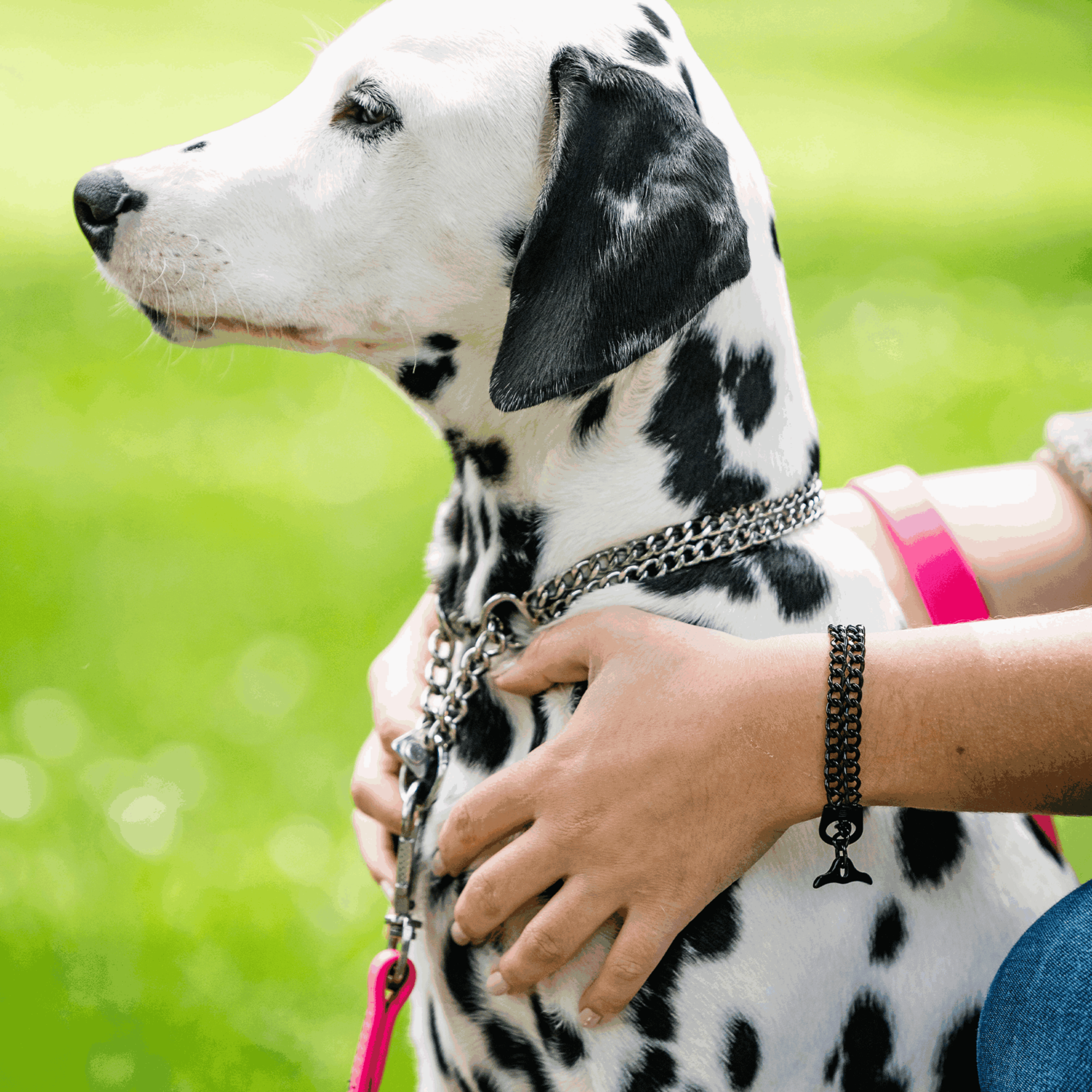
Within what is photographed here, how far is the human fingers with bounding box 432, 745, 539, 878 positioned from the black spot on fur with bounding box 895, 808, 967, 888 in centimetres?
46

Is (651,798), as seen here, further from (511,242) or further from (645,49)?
(645,49)

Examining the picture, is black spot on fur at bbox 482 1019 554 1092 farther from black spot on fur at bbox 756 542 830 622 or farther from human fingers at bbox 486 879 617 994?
black spot on fur at bbox 756 542 830 622

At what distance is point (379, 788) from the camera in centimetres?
156

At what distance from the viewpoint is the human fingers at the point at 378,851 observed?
5.32 ft

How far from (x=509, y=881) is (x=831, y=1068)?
17.7 inches

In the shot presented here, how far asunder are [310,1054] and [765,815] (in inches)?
63.4

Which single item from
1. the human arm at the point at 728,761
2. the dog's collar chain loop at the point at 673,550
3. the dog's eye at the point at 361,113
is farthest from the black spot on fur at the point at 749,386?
the dog's eye at the point at 361,113

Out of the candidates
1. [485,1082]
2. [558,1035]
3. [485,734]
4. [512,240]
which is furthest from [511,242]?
[485,1082]

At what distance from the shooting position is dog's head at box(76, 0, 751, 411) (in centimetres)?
121

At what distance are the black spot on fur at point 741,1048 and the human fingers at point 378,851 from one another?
54 cm

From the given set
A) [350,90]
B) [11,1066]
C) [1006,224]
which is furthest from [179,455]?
[1006,224]

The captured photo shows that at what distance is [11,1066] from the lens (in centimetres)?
227

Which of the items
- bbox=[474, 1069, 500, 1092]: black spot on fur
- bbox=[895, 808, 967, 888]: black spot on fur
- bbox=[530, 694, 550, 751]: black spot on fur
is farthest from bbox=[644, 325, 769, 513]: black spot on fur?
bbox=[474, 1069, 500, 1092]: black spot on fur

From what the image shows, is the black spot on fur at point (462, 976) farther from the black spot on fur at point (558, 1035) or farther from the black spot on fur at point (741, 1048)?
the black spot on fur at point (741, 1048)
